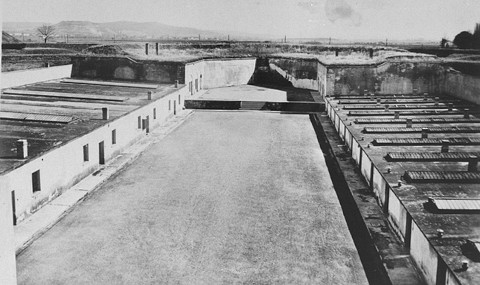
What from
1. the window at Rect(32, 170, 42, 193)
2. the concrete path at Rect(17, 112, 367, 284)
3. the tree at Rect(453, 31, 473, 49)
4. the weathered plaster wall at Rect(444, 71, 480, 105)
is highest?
the tree at Rect(453, 31, 473, 49)

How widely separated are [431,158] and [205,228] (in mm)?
9910

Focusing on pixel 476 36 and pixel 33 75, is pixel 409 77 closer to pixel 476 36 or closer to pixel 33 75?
pixel 476 36

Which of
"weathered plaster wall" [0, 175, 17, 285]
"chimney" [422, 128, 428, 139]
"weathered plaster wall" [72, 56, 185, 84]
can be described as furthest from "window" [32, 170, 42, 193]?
"weathered plaster wall" [72, 56, 185, 84]

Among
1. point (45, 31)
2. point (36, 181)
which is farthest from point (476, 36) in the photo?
point (45, 31)

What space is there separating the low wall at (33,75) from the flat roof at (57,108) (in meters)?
0.67

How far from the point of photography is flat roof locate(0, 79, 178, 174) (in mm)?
20094

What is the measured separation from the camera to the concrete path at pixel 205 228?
543 inches

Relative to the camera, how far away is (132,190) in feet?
68.1

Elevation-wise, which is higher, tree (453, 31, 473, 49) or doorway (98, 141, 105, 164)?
tree (453, 31, 473, 49)

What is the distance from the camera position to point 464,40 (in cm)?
5900

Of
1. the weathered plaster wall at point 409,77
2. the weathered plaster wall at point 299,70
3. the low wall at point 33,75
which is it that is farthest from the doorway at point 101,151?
the weathered plaster wall at point 299,70

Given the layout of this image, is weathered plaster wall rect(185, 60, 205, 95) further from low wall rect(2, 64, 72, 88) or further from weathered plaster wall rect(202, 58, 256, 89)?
low wall rect(2, 64, 72, 88)

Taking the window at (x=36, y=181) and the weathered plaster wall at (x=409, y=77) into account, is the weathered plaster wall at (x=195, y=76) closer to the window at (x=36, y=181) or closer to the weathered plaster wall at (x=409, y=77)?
the weathered plaster wall at (x=409, y=77)

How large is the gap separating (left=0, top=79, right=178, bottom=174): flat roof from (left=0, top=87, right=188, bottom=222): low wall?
0.29 meters
